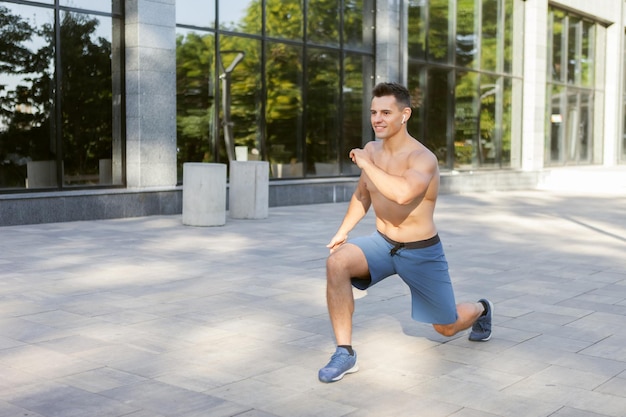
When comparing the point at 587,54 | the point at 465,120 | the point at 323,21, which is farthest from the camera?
the point at 587,54

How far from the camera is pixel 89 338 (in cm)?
604

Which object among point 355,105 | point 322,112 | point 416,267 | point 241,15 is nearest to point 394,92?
point 416,267

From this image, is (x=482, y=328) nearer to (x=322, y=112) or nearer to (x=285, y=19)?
(x=285, y=19)

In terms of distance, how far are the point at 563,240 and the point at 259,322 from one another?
7.31 meters

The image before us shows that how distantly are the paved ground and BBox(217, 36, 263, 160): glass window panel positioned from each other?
6567 mm

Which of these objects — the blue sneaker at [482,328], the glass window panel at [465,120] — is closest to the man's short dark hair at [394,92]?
the blue sneaker at [482,328]

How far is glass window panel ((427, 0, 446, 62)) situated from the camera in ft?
79.0

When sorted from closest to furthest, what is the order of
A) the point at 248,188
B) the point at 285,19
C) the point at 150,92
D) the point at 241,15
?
1. the point at 248,188
2. the point at 150,92
3. the point at 241,15
4. the point at 285,19

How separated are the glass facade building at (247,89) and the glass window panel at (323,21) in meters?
0.03

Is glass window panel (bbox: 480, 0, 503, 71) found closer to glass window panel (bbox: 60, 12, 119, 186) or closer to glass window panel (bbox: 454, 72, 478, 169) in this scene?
glass window panel (bbox: 454, 72, 478, 169)

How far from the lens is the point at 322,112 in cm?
2050

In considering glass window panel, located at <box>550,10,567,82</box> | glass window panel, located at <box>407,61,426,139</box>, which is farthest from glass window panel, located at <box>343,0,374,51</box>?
glass window panel, located at <box>550,10,567,82</box>

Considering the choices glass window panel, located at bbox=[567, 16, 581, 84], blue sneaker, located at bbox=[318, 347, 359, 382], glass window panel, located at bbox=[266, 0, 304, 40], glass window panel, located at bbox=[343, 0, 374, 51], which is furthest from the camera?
glass window panel, located at bbox=[567, 16, 581, 84]

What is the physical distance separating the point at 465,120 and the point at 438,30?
311 centimetres
